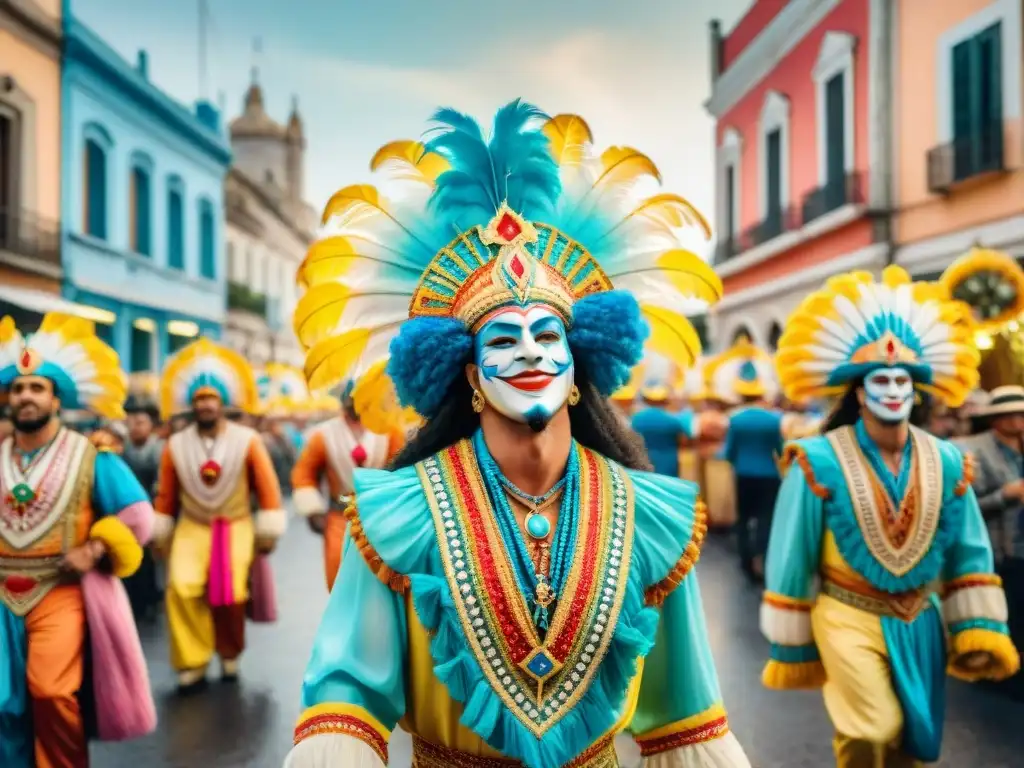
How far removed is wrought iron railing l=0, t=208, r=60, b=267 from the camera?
53.5 feet

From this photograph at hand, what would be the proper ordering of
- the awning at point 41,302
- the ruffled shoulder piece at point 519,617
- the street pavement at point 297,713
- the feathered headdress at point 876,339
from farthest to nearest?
the awning at point 41,302 < the street pavement at point 297,713 < the feathered headdress at point 876,339 < the ruffled shoulder piece at point 519,617

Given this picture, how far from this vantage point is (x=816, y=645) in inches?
177

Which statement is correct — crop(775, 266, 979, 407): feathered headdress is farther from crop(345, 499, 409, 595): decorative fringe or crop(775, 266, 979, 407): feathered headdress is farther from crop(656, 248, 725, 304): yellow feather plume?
crop(345, 499, 409, 595): decorative fringe

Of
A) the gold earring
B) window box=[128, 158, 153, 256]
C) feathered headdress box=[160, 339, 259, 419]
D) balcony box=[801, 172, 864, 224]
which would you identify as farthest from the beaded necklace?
window box=[128, 158, 153, 256]

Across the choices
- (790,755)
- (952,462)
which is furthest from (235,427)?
(952,462)

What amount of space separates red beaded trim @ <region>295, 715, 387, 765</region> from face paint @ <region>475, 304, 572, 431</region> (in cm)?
79

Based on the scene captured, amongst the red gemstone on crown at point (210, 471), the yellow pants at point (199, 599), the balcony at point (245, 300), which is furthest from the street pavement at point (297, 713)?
the balcony at point (245, 300)

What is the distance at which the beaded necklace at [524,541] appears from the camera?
2.28m

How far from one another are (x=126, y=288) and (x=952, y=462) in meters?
19.7

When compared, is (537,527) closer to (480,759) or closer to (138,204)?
(480,759)

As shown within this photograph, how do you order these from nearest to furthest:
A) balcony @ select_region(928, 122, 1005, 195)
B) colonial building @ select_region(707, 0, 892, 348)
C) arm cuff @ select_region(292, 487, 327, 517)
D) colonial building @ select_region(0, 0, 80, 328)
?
arm cuff @ select_region(292, 487, 327, 517) < balcony @ select_region(928, 122, 1005, 195) < colonial building @ select_region(707, 0, 892, 348) < colonial building @ select_region(0, 0, 80, 328)

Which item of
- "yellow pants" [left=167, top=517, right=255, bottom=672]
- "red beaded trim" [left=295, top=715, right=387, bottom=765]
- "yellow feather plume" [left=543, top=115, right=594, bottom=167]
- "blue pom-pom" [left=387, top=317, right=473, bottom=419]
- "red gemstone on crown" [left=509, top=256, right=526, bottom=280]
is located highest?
"yellow feather plume" [left=543, top=115, right=594, bottom=167]

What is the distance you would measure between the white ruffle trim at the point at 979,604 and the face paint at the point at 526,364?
108 inches

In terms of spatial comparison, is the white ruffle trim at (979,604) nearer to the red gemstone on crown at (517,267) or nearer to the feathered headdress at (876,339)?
the feathered headdress at (876,339)
